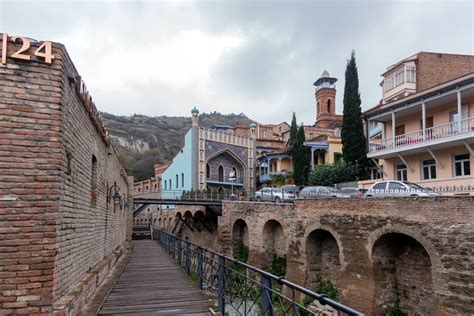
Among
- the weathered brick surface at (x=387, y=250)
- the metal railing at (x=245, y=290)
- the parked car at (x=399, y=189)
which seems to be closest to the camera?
the metal railing at (x=245, y=290)

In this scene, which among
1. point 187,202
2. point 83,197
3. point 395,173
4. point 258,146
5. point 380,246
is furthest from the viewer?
point 258,146

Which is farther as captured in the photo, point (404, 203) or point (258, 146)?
point (258, 146)

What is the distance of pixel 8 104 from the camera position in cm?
519

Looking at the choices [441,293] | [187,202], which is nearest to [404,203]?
[441,293]

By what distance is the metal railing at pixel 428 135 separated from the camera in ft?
55.1

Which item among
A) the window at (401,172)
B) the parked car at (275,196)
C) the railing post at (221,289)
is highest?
the window at (401,172)

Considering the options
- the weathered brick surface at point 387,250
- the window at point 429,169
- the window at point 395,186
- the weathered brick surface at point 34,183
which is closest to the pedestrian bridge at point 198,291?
the weathered brick surface at point 387,250

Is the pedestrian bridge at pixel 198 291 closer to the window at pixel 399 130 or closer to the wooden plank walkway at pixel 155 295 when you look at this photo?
the wooden plank walkway at pixel 155 295

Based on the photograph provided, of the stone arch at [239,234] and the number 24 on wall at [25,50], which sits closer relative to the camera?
the number 24 on wall at [25,50]

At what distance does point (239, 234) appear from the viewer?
2500cm

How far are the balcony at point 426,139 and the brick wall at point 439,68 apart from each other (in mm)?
5910

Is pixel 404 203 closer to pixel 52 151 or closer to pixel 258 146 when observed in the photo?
pixel 52 151

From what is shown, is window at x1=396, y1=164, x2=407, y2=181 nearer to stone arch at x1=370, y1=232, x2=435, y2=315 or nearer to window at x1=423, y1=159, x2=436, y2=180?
window at x1=423, y1=159, x2=436, y2=180

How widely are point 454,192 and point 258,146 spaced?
2832 cm
